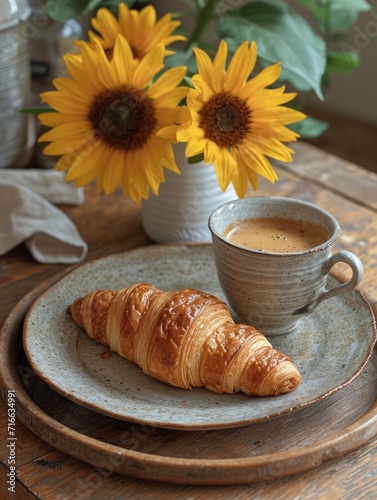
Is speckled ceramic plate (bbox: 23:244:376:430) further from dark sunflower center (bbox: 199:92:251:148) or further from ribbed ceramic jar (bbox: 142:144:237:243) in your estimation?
A: dark sunflower center (bbox: 199:92:251:148)

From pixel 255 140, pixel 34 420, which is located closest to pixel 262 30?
pixel 255 140

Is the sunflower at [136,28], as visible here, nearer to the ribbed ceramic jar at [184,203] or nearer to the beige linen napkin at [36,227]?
the ribbed ceramic jar at [184,203]

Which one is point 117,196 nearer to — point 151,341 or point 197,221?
point 197,221

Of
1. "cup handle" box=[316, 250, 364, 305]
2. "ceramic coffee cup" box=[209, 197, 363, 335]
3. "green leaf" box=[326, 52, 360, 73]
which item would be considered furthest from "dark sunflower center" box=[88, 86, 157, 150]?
"green leaf" box=[326, 52, 360, 73]

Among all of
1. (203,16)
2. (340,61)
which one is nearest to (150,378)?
(203,16)

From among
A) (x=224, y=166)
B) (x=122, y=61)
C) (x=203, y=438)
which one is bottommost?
(x=203, y=438)

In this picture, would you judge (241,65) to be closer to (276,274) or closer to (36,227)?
(276,274)
